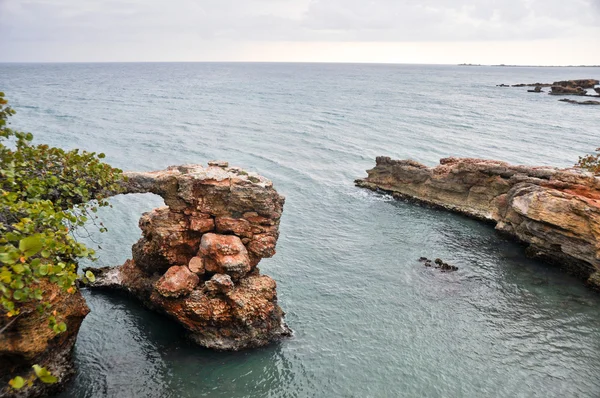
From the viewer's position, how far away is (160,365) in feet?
58.8

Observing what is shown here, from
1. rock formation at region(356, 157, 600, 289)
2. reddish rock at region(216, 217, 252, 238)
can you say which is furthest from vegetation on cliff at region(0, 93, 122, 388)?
rock formation at region(356, 157, 600, 289)

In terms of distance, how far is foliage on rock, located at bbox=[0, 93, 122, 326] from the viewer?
30.2ft

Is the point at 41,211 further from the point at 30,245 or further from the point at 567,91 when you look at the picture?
the point at 567,91

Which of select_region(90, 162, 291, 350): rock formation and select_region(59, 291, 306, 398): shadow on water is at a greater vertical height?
select_region(90, 162, 291, 350): rock formation

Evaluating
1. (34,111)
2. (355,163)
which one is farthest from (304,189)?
(34,111)

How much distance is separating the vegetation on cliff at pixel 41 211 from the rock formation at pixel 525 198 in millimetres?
27987

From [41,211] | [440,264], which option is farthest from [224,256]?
[440,264]

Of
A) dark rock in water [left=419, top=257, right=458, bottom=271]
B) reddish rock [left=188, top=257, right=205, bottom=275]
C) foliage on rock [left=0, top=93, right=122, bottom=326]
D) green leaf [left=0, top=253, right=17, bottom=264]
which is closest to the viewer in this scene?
green leaf [left=0, top=253, right=17, bottom=264]

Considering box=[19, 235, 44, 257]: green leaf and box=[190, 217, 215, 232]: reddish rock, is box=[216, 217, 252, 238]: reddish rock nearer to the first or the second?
box=[190, 217, 215, 232]: reddish rock

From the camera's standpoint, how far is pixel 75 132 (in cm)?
6438

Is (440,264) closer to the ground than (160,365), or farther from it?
closer to the ground

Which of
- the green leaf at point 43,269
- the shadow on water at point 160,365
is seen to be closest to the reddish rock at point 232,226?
the shadow on water at point 160,365

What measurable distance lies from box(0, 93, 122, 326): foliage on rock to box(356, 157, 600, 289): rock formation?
1104 inches

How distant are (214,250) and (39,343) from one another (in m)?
7.34
